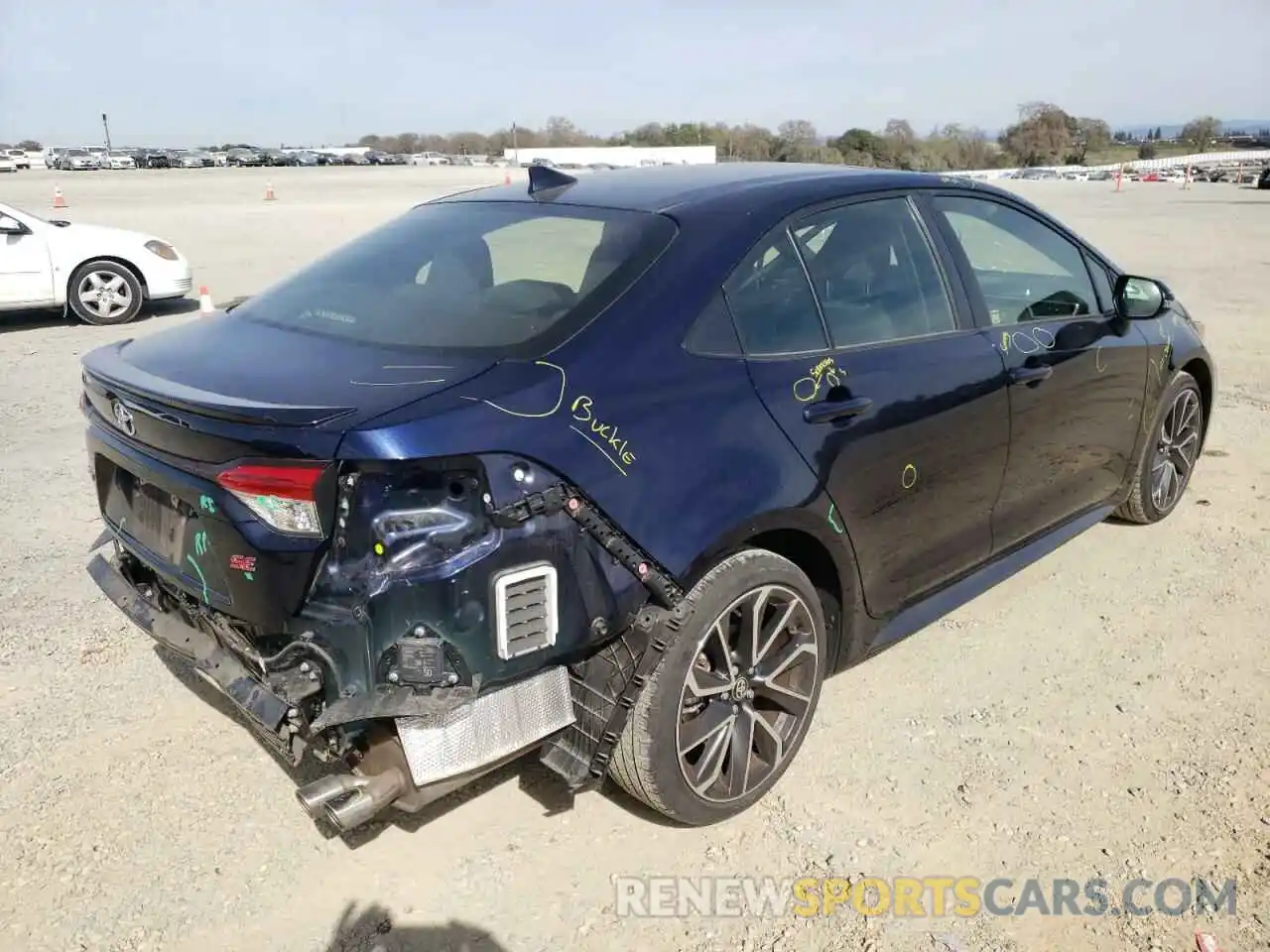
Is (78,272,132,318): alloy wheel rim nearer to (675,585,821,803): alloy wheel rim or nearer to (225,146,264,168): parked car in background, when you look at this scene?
(675,585,821,803): alloy wheel rim

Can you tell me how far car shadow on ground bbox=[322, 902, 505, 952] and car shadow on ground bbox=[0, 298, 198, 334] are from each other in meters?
9.60

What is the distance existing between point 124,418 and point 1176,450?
4.69 metres

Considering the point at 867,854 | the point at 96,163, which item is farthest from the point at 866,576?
the point at 96,163

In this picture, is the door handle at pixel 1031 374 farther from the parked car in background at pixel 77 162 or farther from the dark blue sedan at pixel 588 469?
the parked car in background at pixel 77 162

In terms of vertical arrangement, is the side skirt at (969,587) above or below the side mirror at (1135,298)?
below

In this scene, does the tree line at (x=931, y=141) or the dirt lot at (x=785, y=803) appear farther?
the tree line at (x=931, y=141)

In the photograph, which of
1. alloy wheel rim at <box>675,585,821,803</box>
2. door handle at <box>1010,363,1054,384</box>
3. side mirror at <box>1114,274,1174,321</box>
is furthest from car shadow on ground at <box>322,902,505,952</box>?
side mirror at <box>1114,274,1174,321</box>

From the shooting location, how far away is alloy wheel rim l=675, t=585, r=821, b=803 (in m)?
2.78

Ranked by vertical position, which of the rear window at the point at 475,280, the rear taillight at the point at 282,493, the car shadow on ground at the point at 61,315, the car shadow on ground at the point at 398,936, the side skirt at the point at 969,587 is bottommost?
the car shadow on ground at the point at 398,936

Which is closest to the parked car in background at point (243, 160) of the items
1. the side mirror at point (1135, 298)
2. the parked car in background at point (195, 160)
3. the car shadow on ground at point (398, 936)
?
the parked car in background at point (195, 160)

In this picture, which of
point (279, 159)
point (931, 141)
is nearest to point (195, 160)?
point (279, 159)

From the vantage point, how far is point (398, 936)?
2.50 metres

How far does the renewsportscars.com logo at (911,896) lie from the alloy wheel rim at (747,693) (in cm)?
27

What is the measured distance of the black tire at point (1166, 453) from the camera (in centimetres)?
465
